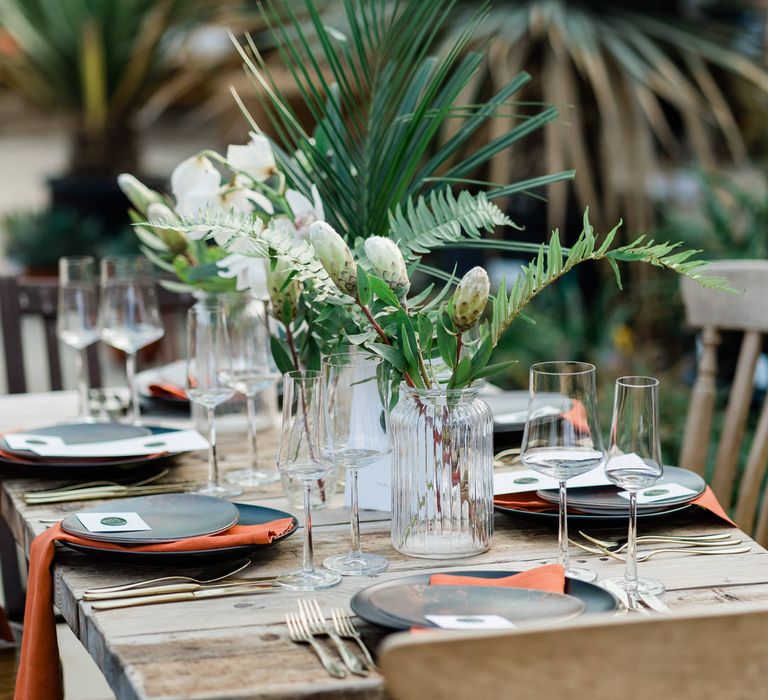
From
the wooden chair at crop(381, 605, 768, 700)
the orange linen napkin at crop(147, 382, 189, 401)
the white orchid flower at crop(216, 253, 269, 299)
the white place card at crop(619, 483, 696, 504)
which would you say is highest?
the white orchid flower at crop(216, 253, 269, 299)

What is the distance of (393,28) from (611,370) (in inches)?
94.8

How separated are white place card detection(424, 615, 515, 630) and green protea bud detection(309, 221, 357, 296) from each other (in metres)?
0.37

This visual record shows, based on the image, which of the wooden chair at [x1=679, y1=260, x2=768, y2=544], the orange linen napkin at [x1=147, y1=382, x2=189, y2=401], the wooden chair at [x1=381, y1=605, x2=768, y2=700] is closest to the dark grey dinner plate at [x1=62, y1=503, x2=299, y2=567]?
the wooden chair at [x1=381, y1=605, x2=768, y2=700]

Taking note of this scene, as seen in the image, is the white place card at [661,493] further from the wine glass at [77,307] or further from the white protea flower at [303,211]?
the wine glass at [77,307]

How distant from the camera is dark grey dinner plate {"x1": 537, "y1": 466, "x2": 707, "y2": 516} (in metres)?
1.31

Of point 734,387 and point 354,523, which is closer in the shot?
point 354,523

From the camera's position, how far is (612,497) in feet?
4.47

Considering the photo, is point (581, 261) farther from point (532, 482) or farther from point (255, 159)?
point (255, 159)

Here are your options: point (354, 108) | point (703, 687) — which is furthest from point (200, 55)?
point (703, 687)

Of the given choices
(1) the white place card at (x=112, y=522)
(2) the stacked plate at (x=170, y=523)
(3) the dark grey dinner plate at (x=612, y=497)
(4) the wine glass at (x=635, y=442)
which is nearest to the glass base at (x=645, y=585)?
(4) the wine glass at (x=635, y=442)

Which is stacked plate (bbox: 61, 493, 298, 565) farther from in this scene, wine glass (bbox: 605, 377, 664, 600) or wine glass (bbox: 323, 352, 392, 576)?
wine glass (bbox: 605, 377, 664, 600)

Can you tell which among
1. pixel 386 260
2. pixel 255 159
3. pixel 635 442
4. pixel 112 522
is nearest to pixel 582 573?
Answer: pixel 635 442

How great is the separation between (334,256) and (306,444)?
0.19m

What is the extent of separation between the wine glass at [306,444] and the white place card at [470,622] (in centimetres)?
19
